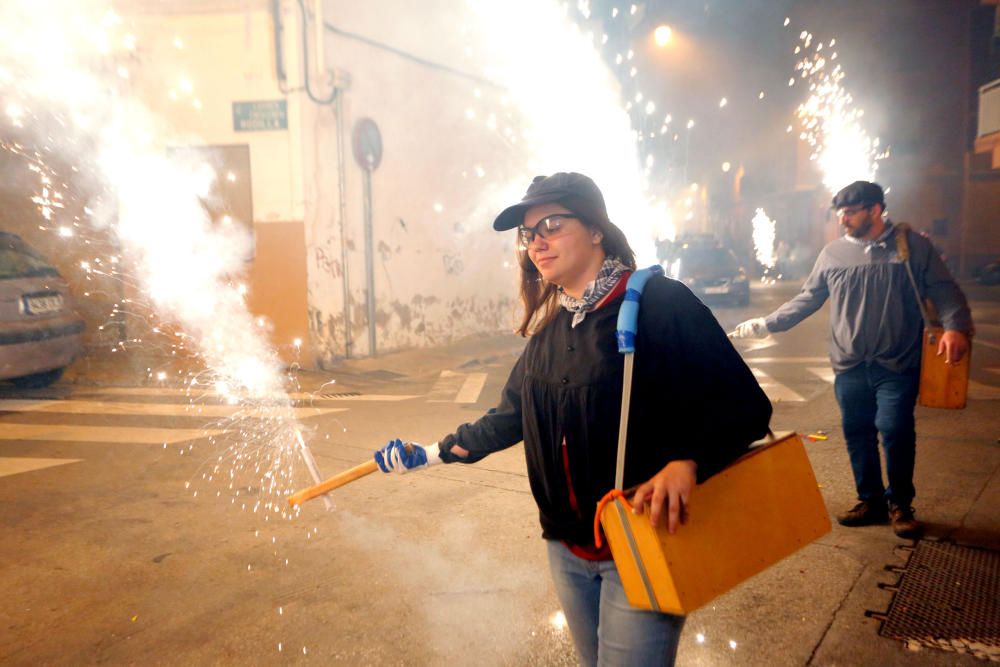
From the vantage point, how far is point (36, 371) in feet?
26.5

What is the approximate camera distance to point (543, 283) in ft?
7.13

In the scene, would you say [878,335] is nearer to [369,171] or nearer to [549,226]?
[549,226]

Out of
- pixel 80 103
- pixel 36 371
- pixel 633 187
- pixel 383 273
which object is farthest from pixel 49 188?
pixel 633 187

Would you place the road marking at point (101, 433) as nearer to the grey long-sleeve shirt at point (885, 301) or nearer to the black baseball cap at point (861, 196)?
the grey long-sleeve shirt at point (885, 301)

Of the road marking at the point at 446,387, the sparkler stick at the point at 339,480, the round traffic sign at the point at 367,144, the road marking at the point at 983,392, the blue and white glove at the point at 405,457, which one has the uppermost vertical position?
the round traffic sign at the point at 367,144

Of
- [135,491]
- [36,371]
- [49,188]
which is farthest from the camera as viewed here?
[49,188]

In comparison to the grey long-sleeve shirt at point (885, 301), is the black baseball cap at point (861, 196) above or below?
above

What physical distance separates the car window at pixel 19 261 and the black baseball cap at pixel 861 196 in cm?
803

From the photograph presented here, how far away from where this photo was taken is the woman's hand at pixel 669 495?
1.59 metres

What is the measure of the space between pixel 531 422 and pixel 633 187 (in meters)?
21.2

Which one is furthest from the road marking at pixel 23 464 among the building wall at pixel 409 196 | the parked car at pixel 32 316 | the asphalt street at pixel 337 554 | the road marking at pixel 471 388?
the building wall at pixel 409 196

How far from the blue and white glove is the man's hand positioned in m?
2.82

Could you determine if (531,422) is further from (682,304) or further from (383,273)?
(383,273)

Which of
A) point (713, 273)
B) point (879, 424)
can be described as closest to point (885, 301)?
point (879, 424)
